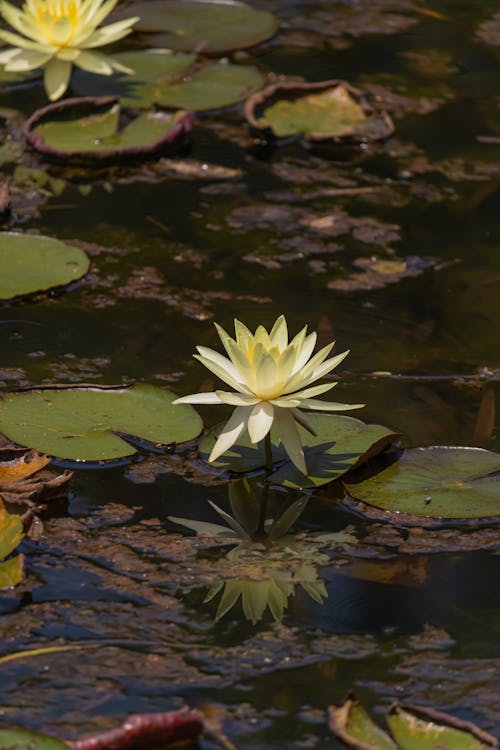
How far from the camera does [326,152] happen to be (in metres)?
4.95

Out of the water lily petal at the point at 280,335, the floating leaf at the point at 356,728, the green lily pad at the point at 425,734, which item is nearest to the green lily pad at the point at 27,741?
the floating leaf at the point at 356,728

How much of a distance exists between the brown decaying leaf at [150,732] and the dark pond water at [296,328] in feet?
0.35

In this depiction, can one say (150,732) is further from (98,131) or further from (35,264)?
(98,131)

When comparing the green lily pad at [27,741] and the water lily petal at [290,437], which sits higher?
the water lily petal at [290,437]

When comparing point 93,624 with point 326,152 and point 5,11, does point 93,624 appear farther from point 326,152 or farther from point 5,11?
point 5,11

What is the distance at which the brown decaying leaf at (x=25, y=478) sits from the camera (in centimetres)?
288

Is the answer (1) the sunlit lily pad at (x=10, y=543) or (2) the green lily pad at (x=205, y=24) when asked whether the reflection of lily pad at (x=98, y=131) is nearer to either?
(2) the green lily pad at (x=205, y=24)

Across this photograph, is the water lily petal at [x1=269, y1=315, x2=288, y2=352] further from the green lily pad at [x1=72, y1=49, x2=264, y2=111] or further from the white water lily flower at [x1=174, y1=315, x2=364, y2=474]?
the green lily pad at [x1=72, y1=49, x2=264, y2=111]

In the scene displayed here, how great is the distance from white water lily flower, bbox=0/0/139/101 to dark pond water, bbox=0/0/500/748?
227 mm

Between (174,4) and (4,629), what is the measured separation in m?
4.25

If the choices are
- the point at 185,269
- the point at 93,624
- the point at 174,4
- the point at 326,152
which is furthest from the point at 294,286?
the point at 174,4

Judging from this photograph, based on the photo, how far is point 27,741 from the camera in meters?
2.17

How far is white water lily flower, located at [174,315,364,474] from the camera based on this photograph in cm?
290

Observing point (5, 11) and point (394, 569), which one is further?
point (5, 11)
